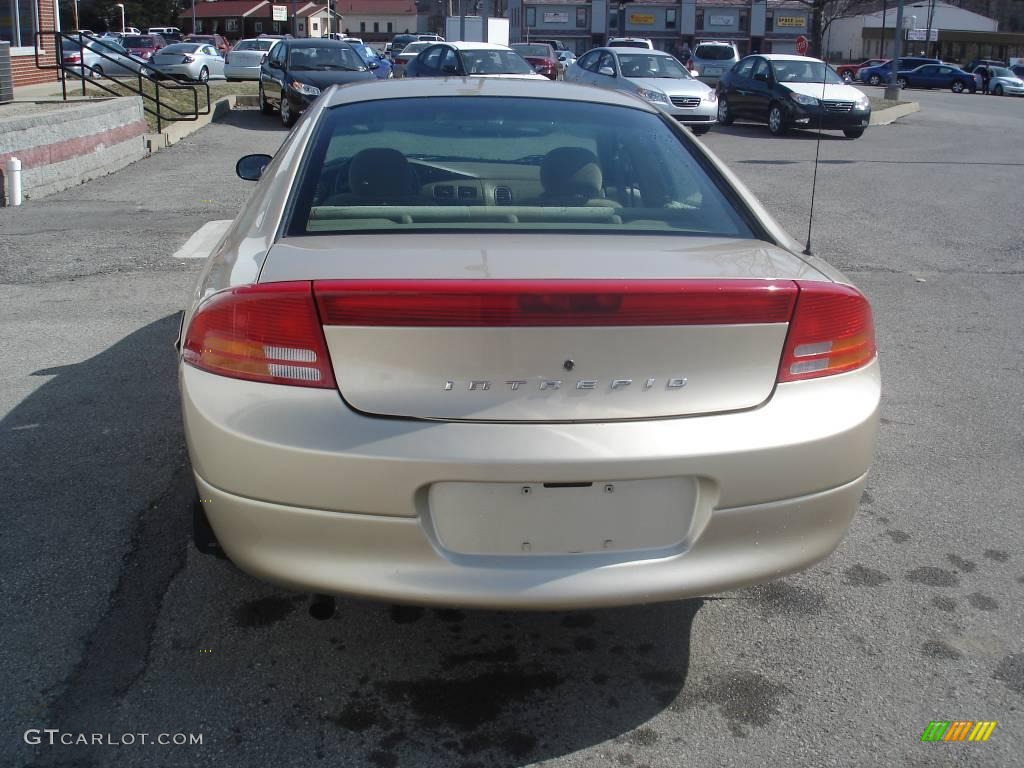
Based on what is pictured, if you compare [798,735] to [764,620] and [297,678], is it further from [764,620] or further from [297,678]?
[297,678]

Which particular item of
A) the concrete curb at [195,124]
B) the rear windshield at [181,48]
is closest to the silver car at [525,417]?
the concrete curb at [195,124]

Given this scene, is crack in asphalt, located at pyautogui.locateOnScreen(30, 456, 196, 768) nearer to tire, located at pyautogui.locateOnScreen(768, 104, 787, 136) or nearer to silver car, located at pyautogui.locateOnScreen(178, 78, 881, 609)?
silver car, located at pyautogui.locateOnScreen(178, 78, 881, 609)

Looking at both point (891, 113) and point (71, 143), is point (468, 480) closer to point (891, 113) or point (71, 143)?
point (71, 143)

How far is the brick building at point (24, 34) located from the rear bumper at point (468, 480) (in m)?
21.3

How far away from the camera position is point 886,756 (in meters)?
2.76

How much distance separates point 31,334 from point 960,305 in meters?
6.24

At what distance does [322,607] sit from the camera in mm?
3137

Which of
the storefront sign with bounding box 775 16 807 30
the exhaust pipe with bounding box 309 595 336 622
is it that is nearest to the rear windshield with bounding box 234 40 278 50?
the exhaust pipe with bounding box 309 595 336 622

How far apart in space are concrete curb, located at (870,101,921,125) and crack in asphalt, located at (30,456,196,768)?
23050 mm

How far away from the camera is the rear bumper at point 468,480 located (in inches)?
101

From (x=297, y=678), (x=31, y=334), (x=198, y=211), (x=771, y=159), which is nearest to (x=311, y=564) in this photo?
(x=297, y=678)

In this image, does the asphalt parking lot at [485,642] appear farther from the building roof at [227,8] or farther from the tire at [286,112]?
the building roof at [227,8]

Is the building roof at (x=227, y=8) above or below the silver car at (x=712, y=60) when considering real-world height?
above

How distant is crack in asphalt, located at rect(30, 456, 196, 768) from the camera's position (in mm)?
2850
